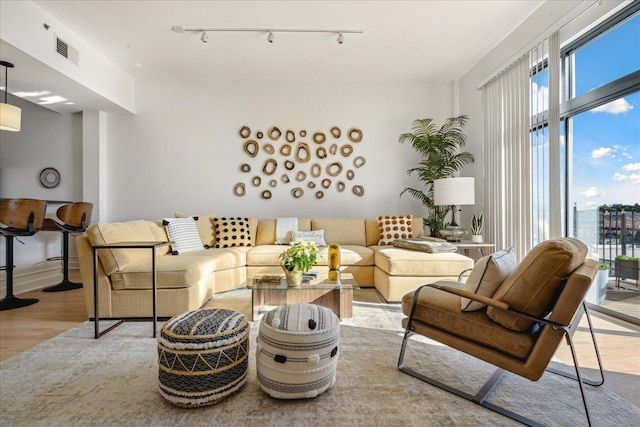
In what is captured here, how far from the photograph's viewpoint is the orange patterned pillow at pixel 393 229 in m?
4.34

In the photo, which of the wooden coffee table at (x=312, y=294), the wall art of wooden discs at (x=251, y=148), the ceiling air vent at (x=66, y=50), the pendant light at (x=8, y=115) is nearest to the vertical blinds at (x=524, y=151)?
the wooden coffee table at (x=312, y=294)

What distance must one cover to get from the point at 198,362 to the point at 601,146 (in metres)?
3.72

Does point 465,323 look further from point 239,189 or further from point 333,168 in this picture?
point 239,189

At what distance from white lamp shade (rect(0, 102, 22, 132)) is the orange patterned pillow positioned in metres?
→ 4.33

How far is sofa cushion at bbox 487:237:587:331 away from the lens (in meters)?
1.46

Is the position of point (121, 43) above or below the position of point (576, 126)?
above

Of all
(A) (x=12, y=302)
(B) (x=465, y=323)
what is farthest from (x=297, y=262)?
(A) (x=12, y=302)

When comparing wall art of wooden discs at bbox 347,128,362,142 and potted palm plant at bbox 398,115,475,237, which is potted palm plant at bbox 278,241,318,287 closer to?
potted palm plant at bbox 398,115,475,237

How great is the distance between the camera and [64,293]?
3791mm

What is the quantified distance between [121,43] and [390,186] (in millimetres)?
3992

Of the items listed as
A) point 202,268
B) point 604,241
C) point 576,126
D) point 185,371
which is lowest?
point 185,371

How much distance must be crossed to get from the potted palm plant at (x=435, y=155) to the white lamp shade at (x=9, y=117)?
4.64m

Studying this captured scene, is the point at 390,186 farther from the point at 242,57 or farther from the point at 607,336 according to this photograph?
the point at 607,336

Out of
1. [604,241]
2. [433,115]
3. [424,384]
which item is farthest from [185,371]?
[433,115]
